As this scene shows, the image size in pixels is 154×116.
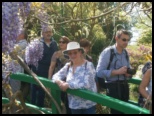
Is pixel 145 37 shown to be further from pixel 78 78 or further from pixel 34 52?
pixel 78 78

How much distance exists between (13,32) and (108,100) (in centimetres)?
91

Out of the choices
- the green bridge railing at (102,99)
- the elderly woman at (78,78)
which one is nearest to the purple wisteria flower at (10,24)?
the green bridge railing at (102,99)

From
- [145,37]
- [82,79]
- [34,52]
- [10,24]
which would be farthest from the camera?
[145,37]

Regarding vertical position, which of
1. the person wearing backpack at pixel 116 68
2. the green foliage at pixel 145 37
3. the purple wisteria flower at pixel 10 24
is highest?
the green foliage at pixel 145 37

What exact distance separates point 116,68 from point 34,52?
1.09 m

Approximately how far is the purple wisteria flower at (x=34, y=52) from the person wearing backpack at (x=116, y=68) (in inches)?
34.6

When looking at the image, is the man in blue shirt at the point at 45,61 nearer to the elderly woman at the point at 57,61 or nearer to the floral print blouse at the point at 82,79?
the elderly woman at the point at 57,61

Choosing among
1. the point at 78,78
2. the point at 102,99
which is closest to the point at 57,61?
the point at 78,78

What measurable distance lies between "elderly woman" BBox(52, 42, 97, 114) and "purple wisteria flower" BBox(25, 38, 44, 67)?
806 millimetres

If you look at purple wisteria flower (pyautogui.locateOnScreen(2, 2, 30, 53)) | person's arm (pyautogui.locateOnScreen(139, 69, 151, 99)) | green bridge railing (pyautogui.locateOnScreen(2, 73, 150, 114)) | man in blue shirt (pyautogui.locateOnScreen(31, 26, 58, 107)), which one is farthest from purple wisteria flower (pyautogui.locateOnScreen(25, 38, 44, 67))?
purple wisteria flower (pyautogui.locateOnScreen(2, 2, 30, 53))

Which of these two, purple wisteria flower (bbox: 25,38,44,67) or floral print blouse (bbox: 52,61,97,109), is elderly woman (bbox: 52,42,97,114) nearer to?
floral print blouse (bbox: 52,61,97,109)

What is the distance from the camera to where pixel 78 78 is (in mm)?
3018

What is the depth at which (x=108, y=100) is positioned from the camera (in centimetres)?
247

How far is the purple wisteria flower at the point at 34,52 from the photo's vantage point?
3965 mm
